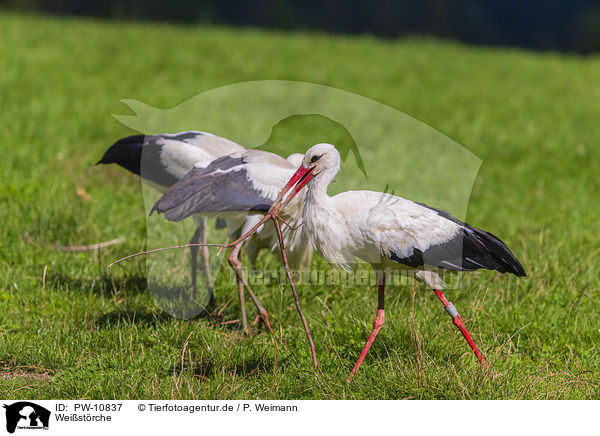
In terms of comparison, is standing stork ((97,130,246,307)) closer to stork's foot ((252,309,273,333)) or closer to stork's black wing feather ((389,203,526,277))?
stork's foot ((252,309,273,333))

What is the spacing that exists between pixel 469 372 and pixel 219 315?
154cm

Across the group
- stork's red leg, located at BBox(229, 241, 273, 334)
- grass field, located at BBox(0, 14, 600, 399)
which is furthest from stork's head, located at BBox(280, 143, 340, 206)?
stork's red leg, located at BBox(229, 241, 273, 334)

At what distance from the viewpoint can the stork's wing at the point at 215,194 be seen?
3.55 metres

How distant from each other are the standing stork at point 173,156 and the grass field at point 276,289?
0.39m

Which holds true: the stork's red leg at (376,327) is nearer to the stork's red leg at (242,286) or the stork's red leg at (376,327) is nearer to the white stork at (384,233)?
the white stork at (384,233)

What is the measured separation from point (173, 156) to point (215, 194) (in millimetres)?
765

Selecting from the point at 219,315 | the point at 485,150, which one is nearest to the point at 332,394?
the point at 219,315

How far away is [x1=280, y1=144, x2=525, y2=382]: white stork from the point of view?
10.0 ft

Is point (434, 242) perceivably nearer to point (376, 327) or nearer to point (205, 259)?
point (376, 327)

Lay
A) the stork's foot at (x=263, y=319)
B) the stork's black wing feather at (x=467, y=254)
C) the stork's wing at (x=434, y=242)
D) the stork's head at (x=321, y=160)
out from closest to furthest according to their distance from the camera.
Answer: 1. the stork's head at (x=321, y=160)
2. the stork's wing at (x=434, y=242)
3. the stork's black wing feather at (x=467, y=254)
4. the stork's foot at (x=263, y=319)
